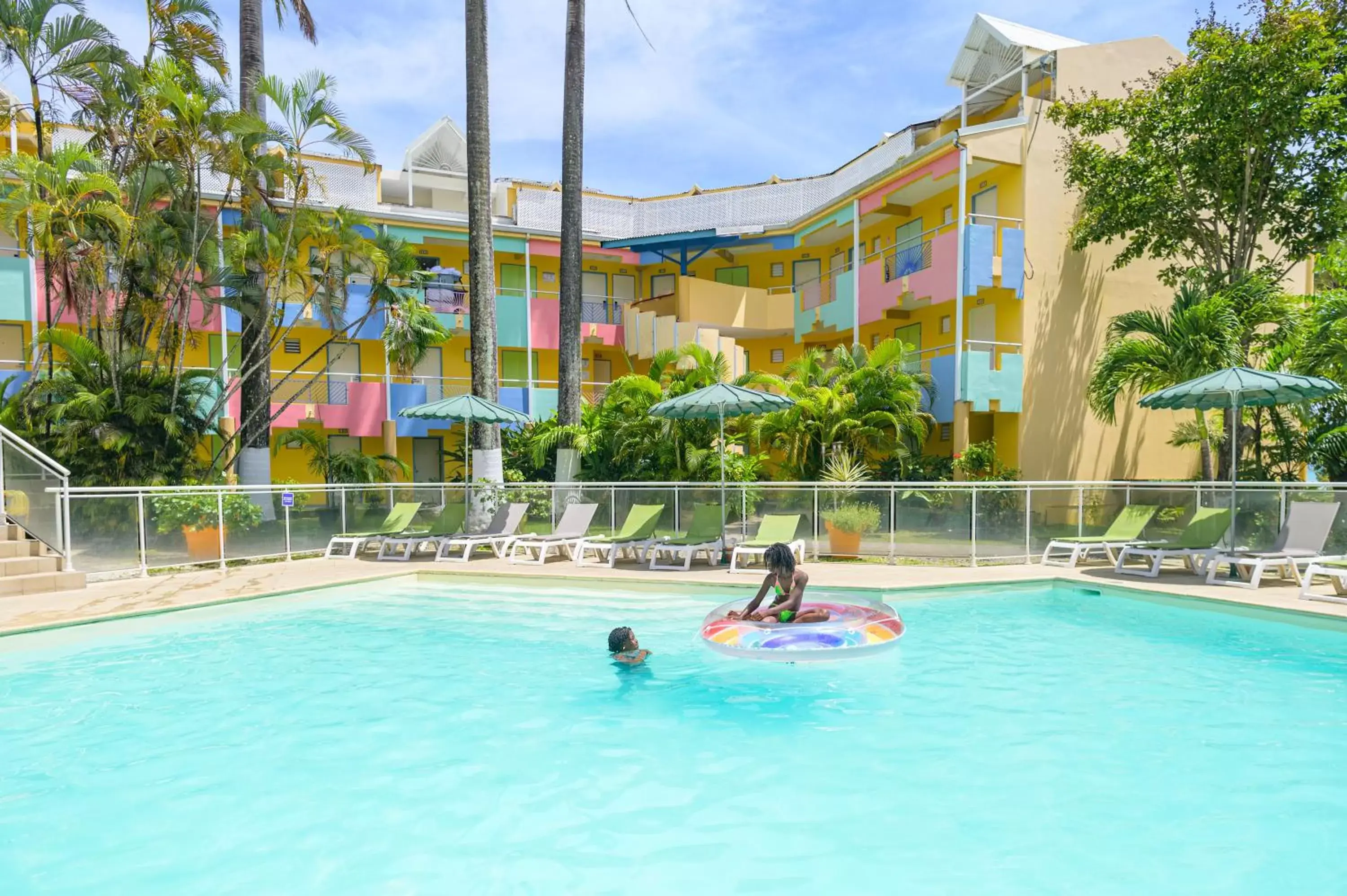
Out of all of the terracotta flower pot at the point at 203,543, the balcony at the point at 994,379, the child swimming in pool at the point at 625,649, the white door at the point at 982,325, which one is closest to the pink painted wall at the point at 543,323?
the white door at the point at 982,325

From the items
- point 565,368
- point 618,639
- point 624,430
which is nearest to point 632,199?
point 565,368

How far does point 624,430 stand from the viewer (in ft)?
62.1

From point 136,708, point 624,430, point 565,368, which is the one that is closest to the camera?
point 136,708

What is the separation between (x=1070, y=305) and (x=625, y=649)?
17.2 m

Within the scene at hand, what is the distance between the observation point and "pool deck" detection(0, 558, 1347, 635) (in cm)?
1016

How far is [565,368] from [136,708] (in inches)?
540

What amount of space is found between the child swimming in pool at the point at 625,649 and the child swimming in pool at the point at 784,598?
108 cm

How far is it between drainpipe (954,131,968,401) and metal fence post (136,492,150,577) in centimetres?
1629

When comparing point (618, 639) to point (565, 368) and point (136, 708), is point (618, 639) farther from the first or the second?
point (565, 368)

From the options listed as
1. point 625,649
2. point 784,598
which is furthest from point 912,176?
point 625,649

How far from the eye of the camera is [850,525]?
14.0 m

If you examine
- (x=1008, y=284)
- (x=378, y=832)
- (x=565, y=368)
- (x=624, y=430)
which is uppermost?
(x=1008, y=284)

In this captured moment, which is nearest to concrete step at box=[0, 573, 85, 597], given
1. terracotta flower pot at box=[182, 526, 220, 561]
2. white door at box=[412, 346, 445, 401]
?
terracotta flower pot at box=[182, 526, 220, 561]

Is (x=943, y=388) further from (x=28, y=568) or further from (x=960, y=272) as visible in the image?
(x=28, y=568)
